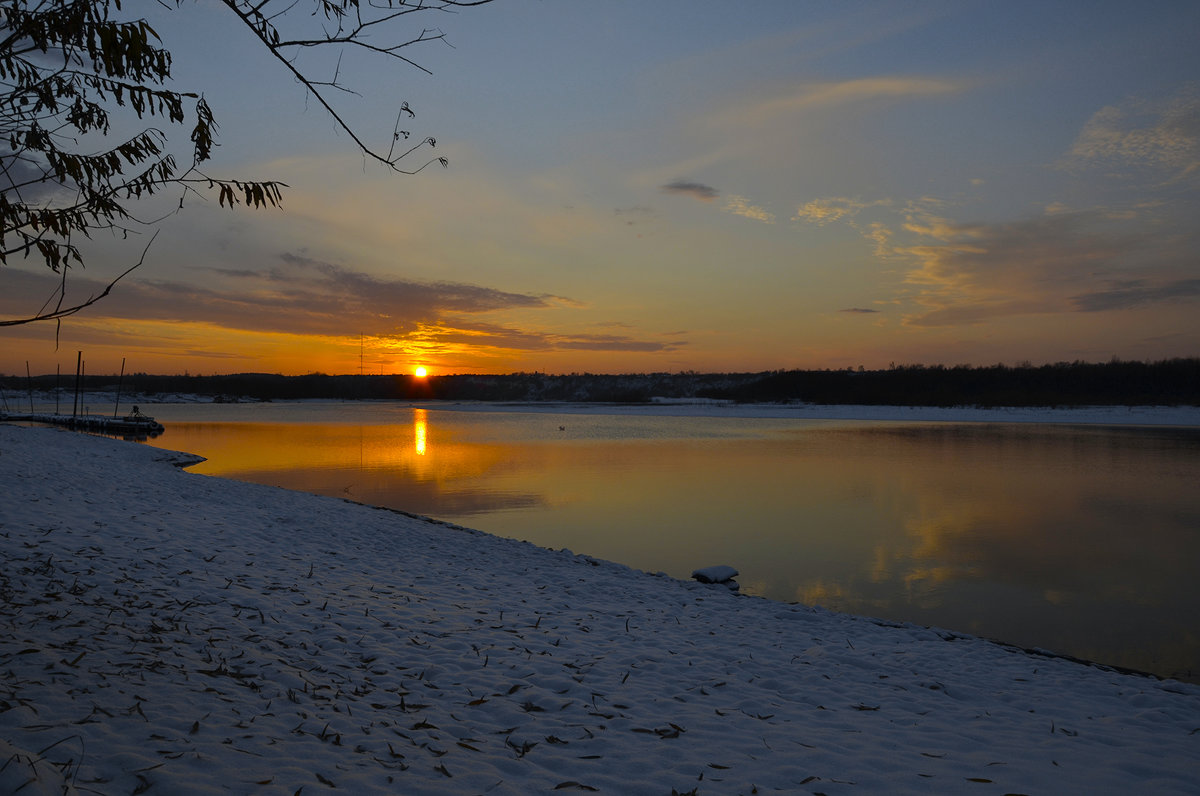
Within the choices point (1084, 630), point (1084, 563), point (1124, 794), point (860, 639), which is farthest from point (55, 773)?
point (1084, 563)

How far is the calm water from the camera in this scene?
11070 millimetres

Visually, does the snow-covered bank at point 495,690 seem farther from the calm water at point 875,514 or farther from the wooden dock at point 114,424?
the wooden dock at point 114,424

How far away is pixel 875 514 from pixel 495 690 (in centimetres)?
1549

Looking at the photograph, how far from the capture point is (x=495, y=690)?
6312 mm

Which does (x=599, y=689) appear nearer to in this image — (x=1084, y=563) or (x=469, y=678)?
(x=469, y=678)

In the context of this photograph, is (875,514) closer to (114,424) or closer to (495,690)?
(495,690)

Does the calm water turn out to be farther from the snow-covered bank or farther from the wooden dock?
the wooden dock

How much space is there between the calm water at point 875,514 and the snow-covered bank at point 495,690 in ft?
8.13

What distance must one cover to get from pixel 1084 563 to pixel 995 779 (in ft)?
36.9

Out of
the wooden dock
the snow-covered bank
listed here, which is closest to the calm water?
the snow-covered bank

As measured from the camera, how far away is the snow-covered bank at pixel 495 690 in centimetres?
468

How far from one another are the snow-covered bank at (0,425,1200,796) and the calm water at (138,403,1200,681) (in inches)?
97.6

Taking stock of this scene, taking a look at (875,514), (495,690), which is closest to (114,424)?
(875,514)

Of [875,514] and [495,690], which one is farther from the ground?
[495,690]
